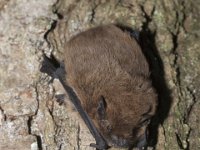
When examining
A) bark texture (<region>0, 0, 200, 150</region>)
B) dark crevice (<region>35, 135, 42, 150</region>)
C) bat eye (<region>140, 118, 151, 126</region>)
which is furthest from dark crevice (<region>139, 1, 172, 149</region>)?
dark crevice (<region>35, 135, 42, 150</region>)

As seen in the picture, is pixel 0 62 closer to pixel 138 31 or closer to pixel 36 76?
pixel 36 76

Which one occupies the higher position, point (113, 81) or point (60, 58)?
point (60, 58)

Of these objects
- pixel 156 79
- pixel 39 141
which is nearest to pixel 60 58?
pixel 39 141

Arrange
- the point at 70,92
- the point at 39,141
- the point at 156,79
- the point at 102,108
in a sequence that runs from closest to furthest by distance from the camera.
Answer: the point at 102,108
the point at 39,141
the point at 70,92
the point at 156,79

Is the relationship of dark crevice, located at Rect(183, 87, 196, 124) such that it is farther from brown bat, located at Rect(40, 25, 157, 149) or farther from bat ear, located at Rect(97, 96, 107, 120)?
bat ear, located at Rect(97, 96, 107, 120)

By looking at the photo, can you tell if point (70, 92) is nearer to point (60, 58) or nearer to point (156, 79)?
point (60, 58)

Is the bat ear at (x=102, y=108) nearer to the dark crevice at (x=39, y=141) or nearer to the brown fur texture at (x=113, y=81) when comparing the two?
the brown fur texture at (x=113, y=81)

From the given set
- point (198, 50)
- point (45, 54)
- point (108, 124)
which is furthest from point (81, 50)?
point (198, 50)
